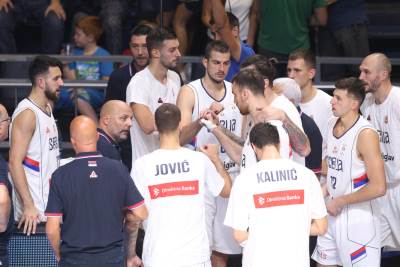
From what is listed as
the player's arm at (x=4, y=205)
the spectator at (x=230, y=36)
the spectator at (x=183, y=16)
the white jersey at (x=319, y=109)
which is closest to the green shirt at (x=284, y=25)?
the spectator at (x=183, y=16)

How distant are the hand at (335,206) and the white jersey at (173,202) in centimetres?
128

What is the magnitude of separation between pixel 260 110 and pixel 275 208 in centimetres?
99

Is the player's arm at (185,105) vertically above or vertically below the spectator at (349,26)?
below

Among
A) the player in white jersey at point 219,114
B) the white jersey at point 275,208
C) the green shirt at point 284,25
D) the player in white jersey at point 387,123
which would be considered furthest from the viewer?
the green shirt at point 284,25

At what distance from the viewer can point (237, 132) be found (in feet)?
27.0

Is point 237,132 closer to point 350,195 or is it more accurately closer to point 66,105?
point 350,195

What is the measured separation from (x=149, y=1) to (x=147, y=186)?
4.62 meters

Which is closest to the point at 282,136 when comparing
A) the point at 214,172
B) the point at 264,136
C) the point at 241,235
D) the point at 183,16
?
the point at 214,172

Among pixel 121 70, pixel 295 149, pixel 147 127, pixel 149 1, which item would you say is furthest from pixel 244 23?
pixel 295 149

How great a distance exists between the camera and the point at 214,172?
22.8 feet

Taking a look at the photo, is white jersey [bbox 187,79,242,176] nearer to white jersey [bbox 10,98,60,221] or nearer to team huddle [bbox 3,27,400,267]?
team huddle [bbox 3,27,400,267]

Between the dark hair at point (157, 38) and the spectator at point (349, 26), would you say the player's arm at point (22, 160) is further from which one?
the spectator at point (349, 26)

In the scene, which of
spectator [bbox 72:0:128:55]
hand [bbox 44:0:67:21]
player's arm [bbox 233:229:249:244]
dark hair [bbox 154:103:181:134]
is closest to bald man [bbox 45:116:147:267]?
dark hair [bbox 154:103:181:134]

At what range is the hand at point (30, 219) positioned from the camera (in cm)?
761
